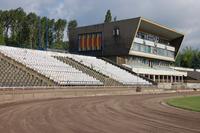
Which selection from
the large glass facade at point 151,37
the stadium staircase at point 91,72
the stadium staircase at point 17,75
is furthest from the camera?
the large glass facade at point 151,37

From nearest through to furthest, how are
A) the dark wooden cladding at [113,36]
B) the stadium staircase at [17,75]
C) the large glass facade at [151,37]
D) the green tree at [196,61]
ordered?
the stadium staircase at [17,75]
the dark wooden cladding at [113,36]
the large glass facade at [151,37]
the green tree at [196,61]

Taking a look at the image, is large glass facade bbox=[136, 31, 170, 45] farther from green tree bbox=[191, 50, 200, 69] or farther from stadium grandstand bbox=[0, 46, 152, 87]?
green tree bbox=[191, 50, 200, 69]

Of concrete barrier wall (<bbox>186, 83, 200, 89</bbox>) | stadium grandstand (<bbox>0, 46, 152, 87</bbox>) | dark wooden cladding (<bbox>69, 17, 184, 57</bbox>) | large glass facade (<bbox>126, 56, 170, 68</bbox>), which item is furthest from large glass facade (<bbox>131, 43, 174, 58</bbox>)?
concrete barrier wall (<bbox>186, 83, 200, 89</bbox>)

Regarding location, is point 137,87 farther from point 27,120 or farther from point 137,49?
point 27,120

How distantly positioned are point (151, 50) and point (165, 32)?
753 centimetres

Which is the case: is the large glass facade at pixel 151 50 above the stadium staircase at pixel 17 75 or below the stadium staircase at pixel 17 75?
above

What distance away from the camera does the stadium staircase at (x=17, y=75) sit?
120ft

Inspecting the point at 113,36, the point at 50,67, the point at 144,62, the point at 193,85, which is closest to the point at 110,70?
the point at 113,36

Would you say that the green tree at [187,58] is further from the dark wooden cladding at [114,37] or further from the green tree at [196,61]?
the dark wooden cladding at [114,37]

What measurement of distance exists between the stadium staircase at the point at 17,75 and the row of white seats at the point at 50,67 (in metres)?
1.33

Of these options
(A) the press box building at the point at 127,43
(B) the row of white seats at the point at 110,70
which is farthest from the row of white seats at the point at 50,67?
(A) the press box building at the point at 127,43

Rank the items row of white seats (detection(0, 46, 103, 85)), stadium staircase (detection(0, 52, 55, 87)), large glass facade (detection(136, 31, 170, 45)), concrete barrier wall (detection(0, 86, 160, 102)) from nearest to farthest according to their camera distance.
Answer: concrete barrier wall (detection(0, 86, 160, 102)), stadium staircase (detection(0, 52, 55, 87)), row of white seats (detection(0, 46, 103, 85)), large glass facade (detection(136, 31, 170, 45))

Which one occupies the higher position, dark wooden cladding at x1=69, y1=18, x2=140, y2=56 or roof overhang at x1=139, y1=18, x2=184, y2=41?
roof overhang at x1=139, y1=18, x2=184, y2=41

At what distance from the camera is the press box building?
71.4 meters
